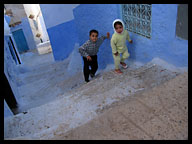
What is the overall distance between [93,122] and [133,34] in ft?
7.61

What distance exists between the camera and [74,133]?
1.89m

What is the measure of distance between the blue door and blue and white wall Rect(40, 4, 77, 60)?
31.4 feet

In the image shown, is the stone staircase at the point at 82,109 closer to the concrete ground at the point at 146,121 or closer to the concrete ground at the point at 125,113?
the concrete ground at the point at 125,113

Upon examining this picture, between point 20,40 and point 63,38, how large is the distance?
33.6 feet

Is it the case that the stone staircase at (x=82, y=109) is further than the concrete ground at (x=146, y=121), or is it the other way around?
the stone staircase at (x=82, y=109)

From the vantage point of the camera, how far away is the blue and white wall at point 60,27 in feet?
27.1

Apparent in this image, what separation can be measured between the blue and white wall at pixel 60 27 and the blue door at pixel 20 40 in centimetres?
959

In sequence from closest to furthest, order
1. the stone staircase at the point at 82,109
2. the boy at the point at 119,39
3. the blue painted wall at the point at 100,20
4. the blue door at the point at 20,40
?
the stone staircase at the point at 82,109 < the boy at the point at 119,39 < the blue painted wall at the point at 100,20 < the blue door at the point at 20,40

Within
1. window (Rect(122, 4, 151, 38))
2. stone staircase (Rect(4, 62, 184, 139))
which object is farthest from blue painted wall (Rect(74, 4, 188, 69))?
stone staircase (Rect(4, 62, 184, 139))

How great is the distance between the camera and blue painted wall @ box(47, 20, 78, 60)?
28.6 feet

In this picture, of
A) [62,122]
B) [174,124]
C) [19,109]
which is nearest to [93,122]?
[62,122]

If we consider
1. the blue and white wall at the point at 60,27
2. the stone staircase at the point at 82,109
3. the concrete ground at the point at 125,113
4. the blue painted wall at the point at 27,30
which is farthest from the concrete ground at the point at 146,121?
the blue painted wall at the point at 27,30

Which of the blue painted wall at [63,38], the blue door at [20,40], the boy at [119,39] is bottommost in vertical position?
the blue door at [20,40]

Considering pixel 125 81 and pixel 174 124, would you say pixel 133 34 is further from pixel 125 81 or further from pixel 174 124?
pixel 174 124
